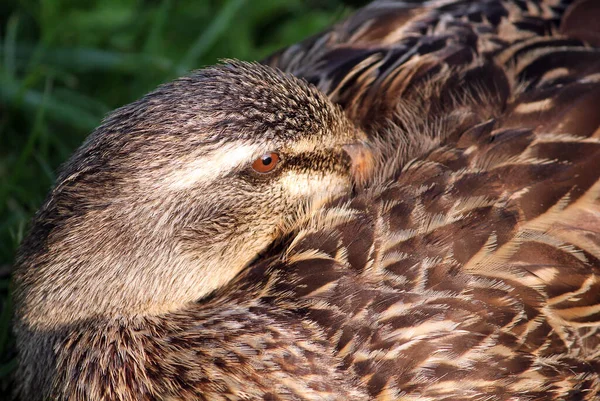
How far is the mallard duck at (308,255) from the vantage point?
2988 mm

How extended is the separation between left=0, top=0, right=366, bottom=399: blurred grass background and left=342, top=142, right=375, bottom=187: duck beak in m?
1.72

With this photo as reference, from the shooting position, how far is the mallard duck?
2988 millimetres

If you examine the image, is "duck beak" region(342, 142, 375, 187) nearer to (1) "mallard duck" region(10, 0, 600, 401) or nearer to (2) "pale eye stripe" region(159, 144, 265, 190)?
(1) "mallard duck" region(10, 0, 600, 401)

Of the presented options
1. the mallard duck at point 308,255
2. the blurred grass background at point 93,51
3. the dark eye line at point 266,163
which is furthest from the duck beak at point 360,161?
the blurred grass background at point 93,51

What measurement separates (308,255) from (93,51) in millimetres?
Result: 2495

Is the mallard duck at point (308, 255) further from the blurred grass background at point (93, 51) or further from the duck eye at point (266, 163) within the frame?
the blurred grass background at point (93, 51)

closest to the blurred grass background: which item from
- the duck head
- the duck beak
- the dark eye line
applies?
the duck head

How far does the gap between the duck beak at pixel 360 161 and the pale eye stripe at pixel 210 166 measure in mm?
413

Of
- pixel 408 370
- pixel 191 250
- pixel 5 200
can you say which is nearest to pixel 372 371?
pixel 408 370

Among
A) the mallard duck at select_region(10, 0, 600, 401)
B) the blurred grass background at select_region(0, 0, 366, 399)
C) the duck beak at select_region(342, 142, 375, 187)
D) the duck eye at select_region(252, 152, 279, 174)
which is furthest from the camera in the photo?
the blurred grass background at select_region(0, 0, 366, 399)

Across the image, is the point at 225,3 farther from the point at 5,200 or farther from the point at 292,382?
the point at 292,382

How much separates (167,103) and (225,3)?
2513mm

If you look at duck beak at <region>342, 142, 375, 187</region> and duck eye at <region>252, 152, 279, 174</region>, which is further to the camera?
duck beak at <region>342, 142, 375, 187</region>

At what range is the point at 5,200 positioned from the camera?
14.8 feet
